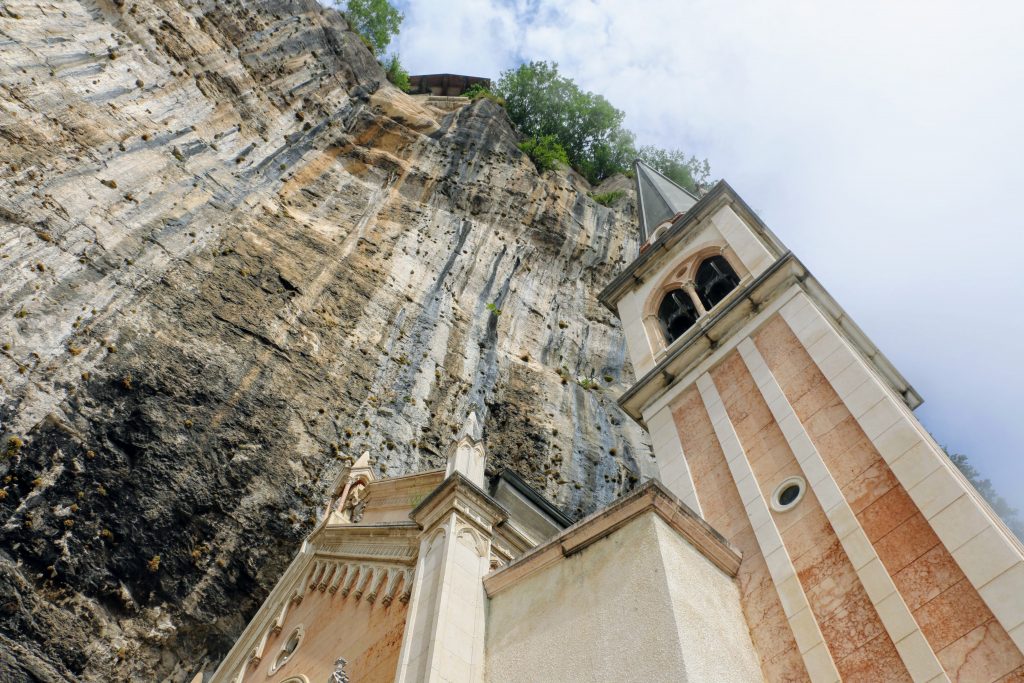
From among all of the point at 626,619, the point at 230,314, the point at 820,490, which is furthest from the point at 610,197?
the point at 626,619

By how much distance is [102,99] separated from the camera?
18750 mm

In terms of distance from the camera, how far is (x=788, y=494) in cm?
826

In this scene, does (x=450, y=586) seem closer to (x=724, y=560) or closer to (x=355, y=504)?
(x=724, y=560)

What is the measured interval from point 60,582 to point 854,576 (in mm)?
11820

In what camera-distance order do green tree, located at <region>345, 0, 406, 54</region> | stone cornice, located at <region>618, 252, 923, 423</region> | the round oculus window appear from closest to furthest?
1. the round oculus window
2. stone cornice, located at <region>618, 252, 923, 423</region>
3. green tree, located at <region>345, 0, 406, 54</region>

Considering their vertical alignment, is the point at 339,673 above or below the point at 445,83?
below

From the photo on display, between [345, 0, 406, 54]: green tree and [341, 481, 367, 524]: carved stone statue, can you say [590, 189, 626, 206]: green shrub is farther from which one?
[341, 481, 367, 524]: carved stone statue

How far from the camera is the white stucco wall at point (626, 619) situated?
6.22 metres

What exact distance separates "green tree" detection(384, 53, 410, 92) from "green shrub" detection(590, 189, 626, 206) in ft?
36.6

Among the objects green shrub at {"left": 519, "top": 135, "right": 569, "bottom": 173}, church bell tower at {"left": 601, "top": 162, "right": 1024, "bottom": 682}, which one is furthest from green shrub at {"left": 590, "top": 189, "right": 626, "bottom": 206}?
church bell tower at {"left": 601, "top": 162, "right": 1024, "bottom": 682}

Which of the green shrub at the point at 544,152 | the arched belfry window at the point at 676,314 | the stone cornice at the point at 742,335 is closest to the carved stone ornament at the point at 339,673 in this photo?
the stone cornice at the point at 742,335

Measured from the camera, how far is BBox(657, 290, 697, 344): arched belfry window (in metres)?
13.6

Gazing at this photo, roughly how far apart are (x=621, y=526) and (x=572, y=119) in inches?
1415

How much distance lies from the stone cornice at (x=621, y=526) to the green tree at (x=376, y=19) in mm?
34869
